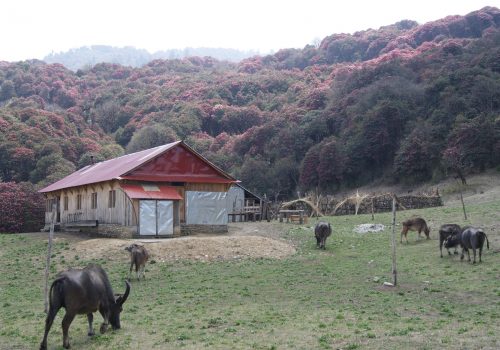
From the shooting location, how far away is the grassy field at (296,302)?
12094 millimetres

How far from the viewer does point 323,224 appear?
28438mm

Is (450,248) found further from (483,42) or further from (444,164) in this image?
(483,42)

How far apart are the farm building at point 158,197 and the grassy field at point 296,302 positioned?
5139mm

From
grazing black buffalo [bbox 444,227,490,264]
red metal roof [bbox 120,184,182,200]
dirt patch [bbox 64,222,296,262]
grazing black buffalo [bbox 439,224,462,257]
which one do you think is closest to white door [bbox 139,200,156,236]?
red metal roof [bbox 120,184,182,200]

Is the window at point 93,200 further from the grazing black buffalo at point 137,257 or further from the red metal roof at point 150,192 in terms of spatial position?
the grazing black buffalo at point 137,257

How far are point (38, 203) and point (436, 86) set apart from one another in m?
44.7

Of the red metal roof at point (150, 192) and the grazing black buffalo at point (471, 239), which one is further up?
the red metal roof at point (150, 192)

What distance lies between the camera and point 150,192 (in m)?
33.1

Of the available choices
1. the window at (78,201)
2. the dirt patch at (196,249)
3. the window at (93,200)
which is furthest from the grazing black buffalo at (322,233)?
the window at (78,201)

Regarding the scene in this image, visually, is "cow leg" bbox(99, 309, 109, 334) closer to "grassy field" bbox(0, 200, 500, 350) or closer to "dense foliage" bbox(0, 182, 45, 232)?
"grassy field" bbox(0, 200, 500, 350)

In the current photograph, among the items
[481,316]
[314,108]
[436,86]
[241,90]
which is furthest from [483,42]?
[481,316]

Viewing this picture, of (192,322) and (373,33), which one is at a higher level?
(373,33)

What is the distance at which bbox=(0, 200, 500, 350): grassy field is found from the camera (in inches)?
476

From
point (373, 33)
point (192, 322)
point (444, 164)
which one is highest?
point (373, 33)
